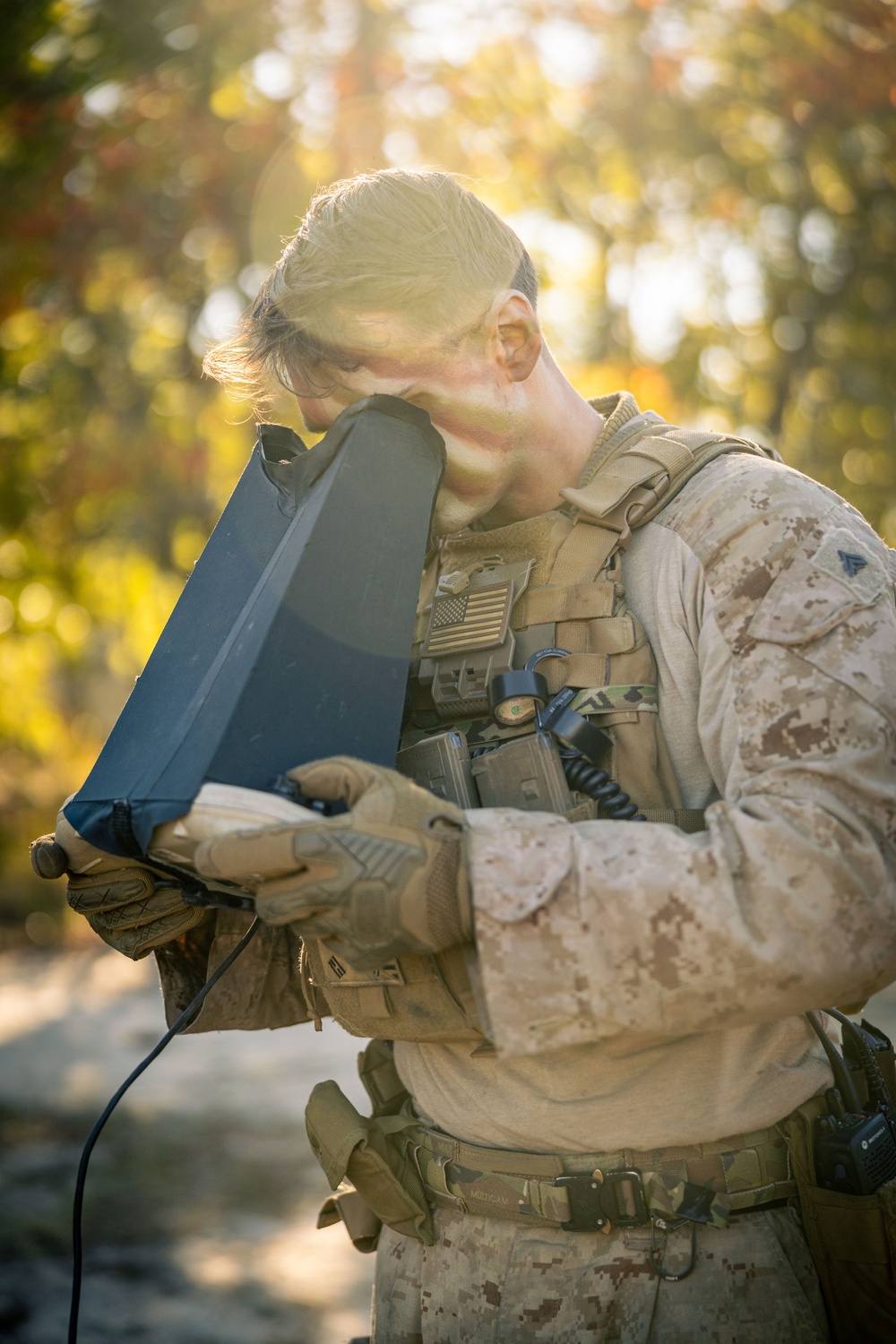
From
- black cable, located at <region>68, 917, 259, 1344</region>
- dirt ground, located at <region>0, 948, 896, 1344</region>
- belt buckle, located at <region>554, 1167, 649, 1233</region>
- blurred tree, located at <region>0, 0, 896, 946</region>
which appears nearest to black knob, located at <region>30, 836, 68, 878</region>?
black cable, located at <region>68, 917, 259, 1344</region>

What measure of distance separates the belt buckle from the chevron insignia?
0.91 metres

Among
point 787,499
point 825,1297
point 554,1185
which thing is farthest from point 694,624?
point 825,1297

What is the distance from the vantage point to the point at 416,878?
50.6 inches

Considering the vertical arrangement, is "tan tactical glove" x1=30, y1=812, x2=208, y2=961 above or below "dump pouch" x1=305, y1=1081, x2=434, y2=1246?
above

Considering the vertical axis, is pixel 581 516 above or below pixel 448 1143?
above

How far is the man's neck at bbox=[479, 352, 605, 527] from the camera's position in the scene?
6.14 ft

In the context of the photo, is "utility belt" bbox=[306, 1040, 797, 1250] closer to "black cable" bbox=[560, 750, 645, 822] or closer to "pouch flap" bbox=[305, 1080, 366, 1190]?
"pouch flap" bbox=[305, 1080, 366, 1190]

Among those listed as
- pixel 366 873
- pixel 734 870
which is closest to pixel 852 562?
pixel 734 870

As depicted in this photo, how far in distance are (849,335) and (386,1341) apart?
7.83m

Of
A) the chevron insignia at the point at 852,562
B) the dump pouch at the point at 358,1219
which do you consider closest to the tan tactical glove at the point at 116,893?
the dump pouch at the point at 358,1219

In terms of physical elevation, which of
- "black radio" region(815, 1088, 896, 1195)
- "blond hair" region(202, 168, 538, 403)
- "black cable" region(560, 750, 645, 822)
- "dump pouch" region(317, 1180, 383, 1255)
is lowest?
"dump pouch" region(317, 1180, 383, 1255)

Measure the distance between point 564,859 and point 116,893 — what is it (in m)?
0.90

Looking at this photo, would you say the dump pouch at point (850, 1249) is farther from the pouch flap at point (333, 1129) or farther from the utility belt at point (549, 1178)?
the pouch flap at point (333, 1129)

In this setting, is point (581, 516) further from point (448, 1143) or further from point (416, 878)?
point (448, 1143)
